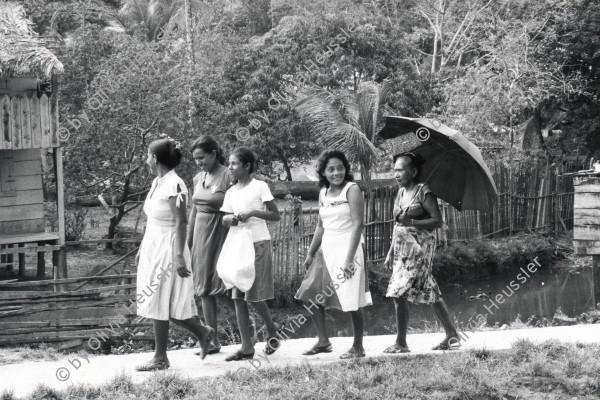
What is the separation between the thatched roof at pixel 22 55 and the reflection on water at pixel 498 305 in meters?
5.47

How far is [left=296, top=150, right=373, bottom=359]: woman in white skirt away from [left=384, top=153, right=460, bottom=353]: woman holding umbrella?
1.02ft

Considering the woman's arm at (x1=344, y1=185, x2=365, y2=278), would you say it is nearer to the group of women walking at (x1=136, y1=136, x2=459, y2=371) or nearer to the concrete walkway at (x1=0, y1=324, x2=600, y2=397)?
the group of women walking at (x1=136, y1=136, x2=459, y2=371)

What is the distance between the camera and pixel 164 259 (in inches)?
246

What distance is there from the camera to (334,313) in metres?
14.4

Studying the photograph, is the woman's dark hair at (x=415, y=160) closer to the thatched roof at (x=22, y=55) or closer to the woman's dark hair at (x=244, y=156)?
the woman's dark hair at (x=244, y=156)

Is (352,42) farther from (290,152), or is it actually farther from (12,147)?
(12,147)

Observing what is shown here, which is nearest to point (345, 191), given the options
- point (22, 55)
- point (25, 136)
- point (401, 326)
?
point (401, 326)

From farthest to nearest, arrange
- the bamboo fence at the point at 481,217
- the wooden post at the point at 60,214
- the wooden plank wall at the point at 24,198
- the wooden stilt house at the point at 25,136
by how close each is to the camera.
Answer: the wooden plank wall at the point at 24,198, the bamboo fence at the point at 481,217, the wooden post at the point at 60,214, the wooden stilt house at the point at 25,136

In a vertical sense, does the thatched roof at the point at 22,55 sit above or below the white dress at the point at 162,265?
above

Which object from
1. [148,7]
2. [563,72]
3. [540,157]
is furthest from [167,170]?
[148,7]

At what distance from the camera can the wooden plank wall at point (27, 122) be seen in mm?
13352

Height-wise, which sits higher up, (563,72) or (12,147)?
(563,72)

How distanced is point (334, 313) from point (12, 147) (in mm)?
5847

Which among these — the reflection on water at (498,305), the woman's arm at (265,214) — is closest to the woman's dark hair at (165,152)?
the woman's arm at (265,214)
